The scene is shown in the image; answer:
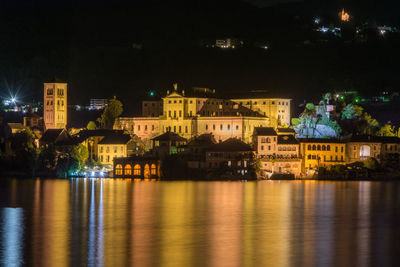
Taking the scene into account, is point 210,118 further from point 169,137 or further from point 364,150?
point 364,150

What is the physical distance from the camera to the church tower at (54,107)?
9231 centimetres

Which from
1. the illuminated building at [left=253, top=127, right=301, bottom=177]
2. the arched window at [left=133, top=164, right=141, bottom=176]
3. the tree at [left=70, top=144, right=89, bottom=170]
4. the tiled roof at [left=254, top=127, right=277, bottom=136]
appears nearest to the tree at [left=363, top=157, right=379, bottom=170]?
the illuminated building at [left=253, top=127, right=301, bottom=177]

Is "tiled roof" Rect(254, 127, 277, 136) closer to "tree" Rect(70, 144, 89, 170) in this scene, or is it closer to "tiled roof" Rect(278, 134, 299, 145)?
"tiled roof" Rect(278, 134, 299, 145)

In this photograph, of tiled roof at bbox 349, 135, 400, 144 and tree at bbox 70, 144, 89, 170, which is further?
tree at bbox 70, 144, 89, 170

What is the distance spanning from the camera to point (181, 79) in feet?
411

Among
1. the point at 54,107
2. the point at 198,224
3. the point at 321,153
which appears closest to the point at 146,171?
the point at 321,153

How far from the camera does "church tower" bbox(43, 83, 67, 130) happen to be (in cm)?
9231

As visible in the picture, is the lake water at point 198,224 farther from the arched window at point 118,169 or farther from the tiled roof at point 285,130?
the tiled roof at point 285,130

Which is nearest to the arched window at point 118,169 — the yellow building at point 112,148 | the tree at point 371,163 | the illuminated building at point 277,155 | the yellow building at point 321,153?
the yellow building at point 112,148

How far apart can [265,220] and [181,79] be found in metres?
79.4

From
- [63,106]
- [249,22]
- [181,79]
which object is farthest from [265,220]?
[249,22]

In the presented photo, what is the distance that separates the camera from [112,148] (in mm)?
79312

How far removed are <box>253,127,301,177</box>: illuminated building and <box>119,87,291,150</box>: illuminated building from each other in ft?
25.4

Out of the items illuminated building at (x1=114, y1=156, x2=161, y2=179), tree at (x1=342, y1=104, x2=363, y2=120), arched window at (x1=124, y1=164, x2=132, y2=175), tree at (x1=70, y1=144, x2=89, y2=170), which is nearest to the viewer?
illuminated building at (x1=114, y1=156, x2=161, y2=179)
